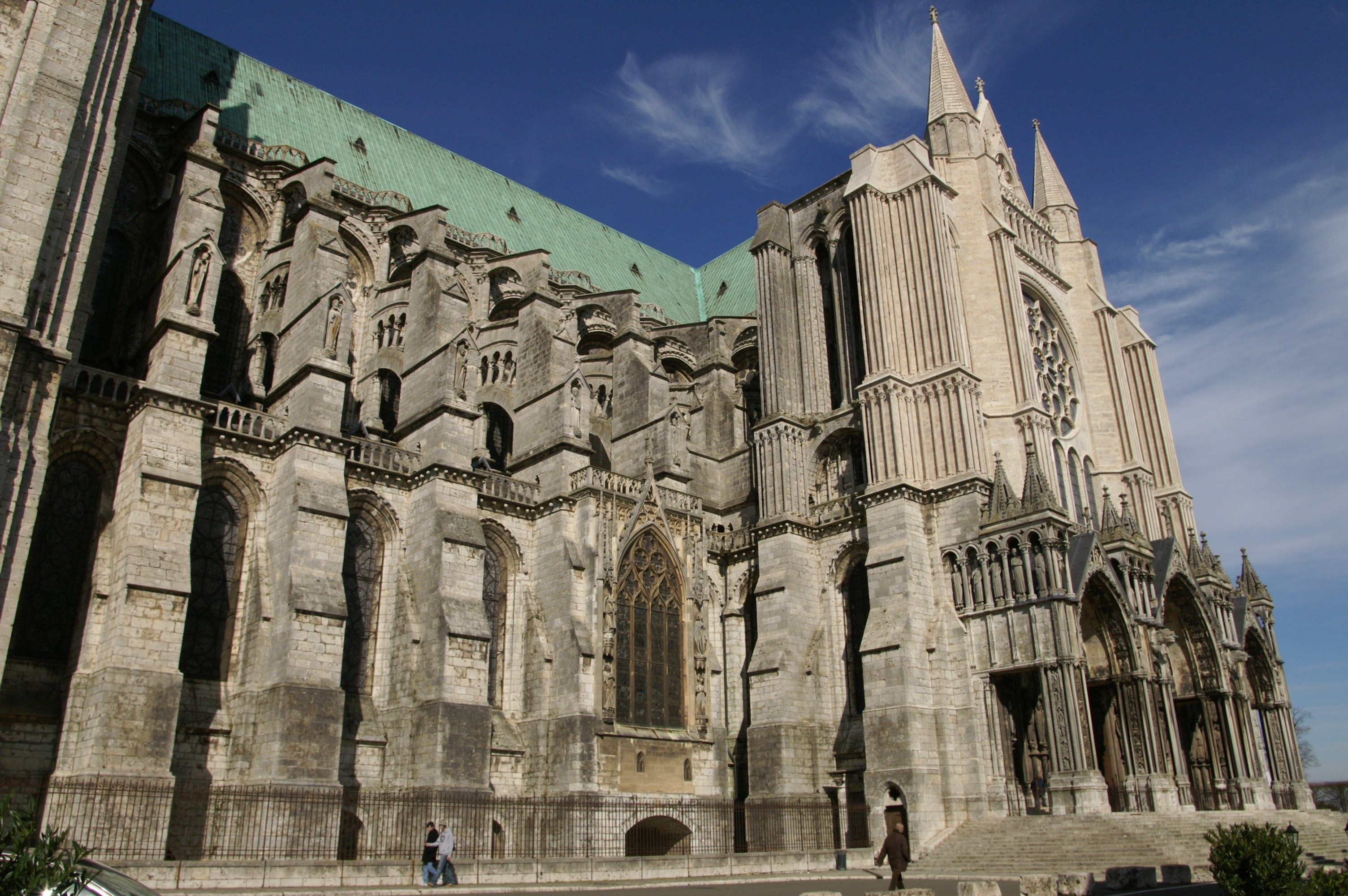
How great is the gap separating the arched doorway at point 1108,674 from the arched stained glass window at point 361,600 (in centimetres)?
1418

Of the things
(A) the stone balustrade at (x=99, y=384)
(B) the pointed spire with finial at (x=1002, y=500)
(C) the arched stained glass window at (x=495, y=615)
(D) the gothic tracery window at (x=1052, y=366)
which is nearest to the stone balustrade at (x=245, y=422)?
(A) the stone balustrade at (x=99, y=384)

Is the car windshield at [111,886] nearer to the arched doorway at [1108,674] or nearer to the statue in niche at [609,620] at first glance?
the statue in niche at [609,620]

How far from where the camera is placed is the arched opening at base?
20.0m

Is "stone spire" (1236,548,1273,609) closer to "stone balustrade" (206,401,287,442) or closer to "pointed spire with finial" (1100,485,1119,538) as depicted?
"pointed spire with finial" (1100,485,1119,538)

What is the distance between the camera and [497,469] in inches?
983

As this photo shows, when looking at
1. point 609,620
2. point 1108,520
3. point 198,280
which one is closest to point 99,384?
point 198,280

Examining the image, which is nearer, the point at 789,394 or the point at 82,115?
the point at 82,115

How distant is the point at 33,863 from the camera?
542 centimetres

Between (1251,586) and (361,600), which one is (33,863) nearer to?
(361,600)

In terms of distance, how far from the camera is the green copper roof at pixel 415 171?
2659 cm

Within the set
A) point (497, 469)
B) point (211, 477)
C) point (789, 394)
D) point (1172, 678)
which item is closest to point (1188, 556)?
point (1172, 678)

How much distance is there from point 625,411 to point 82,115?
13.4m

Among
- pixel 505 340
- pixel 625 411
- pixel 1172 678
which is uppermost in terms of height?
pixel 505 340

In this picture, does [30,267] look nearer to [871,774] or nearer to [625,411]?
[625,411]
